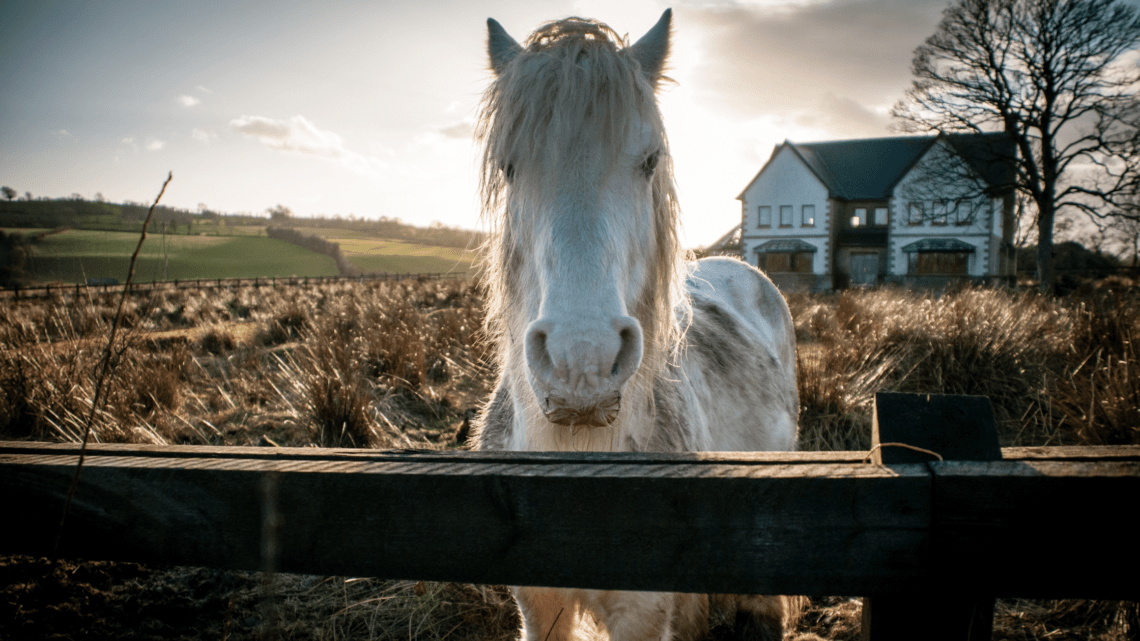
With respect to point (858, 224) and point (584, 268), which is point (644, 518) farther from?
point (858, 224)

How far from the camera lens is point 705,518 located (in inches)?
33.9

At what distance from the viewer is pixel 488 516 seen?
2.96 ft

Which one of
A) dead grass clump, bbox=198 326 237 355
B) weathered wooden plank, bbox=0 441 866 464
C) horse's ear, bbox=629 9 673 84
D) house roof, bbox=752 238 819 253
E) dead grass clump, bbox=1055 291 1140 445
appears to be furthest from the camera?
house roof, bbox=752 238 819 253

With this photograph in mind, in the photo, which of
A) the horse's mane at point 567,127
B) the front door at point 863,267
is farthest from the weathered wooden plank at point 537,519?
the front door at point 863,267

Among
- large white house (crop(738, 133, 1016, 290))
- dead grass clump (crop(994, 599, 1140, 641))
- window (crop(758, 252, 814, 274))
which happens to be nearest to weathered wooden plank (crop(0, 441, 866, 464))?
dead grass clump (crop(994, 599, 1140, 641))

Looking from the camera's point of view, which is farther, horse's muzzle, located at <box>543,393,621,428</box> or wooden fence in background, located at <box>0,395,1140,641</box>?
horse's muzzle, located at <box>543,393,621,428</box>

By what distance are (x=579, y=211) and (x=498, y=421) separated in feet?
3.40

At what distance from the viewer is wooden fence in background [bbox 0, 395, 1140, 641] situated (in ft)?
2.69

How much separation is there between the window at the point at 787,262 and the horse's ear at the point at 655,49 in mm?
32280

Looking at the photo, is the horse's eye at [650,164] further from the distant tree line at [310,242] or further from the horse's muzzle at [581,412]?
the distant tree line at [310,242]

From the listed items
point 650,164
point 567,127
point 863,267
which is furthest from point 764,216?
point 567,127

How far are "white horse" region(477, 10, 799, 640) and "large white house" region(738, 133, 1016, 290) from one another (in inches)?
1155

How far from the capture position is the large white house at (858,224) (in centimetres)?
2883

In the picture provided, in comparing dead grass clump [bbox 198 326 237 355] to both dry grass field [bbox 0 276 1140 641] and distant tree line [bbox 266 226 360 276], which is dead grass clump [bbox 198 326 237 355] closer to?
dry grass field [bbox 0 276 1140 641]
